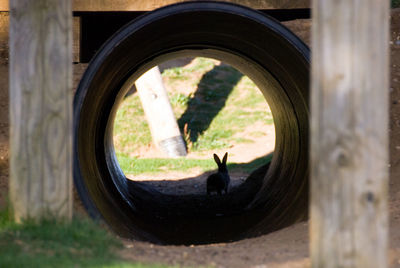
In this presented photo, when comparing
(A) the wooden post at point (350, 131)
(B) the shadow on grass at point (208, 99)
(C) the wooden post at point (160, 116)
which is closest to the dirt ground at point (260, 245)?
(A) the wooden post at point (350, 131)

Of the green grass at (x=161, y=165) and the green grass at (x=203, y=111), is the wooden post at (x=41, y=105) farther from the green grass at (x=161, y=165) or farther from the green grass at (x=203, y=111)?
the green grass at (x=203, y=111)

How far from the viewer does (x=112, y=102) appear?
10.1 metres

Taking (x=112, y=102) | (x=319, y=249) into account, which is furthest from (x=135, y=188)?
(x=319, y=249)

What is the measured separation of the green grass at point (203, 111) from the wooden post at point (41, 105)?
1379 centimetres

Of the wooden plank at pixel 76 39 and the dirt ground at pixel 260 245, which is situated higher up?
the wooden plank at pixel 76 39

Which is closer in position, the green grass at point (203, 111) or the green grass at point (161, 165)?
the green grass at point (161, 165)

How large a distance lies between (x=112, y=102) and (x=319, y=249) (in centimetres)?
702

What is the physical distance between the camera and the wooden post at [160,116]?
2023 cm

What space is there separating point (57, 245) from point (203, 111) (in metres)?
19.5

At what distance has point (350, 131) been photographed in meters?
3.39

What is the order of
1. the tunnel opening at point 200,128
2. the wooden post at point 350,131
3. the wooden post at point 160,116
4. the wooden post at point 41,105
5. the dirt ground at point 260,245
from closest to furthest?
the wooden post at point 350,131 → the wooden post at point 41,105 → the dirt ground at point 260,245 → the tunnel opening at point 200,128 → the wooden post at point 160,116

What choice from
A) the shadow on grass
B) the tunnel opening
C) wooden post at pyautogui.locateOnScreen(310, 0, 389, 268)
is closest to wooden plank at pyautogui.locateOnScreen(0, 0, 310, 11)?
wooden post at pyautogui.locateOnScreen(310, 0, 389, 268)

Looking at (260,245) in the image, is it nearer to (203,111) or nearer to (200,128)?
(200,128)

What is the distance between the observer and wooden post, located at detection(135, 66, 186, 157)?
20.2 meters
